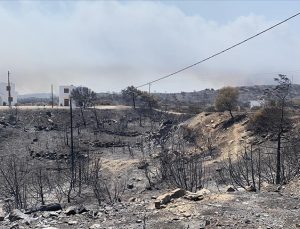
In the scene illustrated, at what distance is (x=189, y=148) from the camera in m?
40.1

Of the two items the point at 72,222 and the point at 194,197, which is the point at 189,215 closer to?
the point at 194,197

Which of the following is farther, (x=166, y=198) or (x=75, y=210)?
(x=166, y=198)

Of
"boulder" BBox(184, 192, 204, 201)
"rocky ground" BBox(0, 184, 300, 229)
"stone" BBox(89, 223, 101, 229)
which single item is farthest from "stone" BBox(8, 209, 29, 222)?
"boulder" BBox(184, 192, 204, 201)

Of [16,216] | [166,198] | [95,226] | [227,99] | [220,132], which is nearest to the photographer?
[95,226]

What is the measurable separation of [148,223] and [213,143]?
29607 millimetres

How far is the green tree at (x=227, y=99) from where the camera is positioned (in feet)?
148

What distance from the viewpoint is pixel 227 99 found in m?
45.0

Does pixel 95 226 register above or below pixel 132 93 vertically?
below

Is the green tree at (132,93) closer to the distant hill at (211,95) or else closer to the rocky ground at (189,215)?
the distant hill at (211,95)

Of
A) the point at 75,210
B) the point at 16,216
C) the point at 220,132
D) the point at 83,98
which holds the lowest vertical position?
the point at 16,216

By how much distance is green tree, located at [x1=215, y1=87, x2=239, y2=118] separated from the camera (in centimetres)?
4497

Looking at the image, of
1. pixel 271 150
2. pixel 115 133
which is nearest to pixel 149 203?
pixel 271 150

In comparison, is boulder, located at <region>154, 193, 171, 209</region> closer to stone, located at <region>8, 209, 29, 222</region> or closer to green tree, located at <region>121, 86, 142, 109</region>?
stone, located at <region>8, 209, 29, 222</region>

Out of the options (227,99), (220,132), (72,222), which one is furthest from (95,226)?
(227,99)
